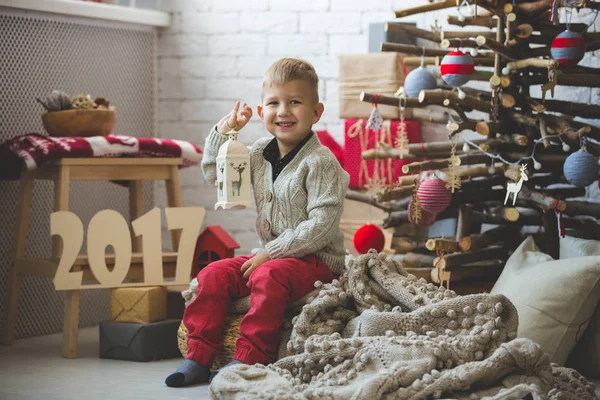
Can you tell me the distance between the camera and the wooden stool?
342 centimetres

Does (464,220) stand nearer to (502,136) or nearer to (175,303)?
(502,136)

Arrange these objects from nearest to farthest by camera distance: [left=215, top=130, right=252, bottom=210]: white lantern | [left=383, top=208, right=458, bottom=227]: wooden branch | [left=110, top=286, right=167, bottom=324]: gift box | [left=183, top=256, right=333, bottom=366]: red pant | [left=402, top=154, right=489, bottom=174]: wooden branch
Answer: [left=183, top=256, right=333, bottom=366]: red pant < [left=215, top=130, right=252, bottom=210]: white lantern < [left=110, top=286, right=167, bottom=324]: gift box < [left=402, top=154, right=489, bottom=174]: wooden branch < [left=383, top=208, right=458, bottom=227]: wooden branch

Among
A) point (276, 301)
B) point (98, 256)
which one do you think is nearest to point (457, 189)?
point (276, 301)

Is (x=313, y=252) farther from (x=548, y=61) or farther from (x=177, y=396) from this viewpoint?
(x=548, y=61)

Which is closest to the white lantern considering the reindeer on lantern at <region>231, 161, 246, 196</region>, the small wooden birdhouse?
the reindeer on lantern at <region>231, 161, 246, 196</region>

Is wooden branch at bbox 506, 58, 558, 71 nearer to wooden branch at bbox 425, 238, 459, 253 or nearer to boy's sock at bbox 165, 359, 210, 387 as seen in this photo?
wooden branch at bbox 425, 238, 459, 253

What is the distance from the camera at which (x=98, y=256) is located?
3383mm

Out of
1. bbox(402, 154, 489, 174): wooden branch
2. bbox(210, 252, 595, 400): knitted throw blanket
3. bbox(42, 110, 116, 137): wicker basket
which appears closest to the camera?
bbox(210, 252, 595, 400): knitted throw blanket

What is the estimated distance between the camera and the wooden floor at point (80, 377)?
109 inches

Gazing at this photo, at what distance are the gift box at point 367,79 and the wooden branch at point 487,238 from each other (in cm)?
66

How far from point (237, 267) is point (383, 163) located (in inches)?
52.6

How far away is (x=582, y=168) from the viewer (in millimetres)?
3191

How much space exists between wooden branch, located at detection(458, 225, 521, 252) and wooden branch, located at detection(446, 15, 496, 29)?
0.82 meters

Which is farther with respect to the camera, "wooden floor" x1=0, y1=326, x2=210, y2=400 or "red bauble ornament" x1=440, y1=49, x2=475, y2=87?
"red bauble ornament" x1=440, y1=49, x2=475, y2=87
